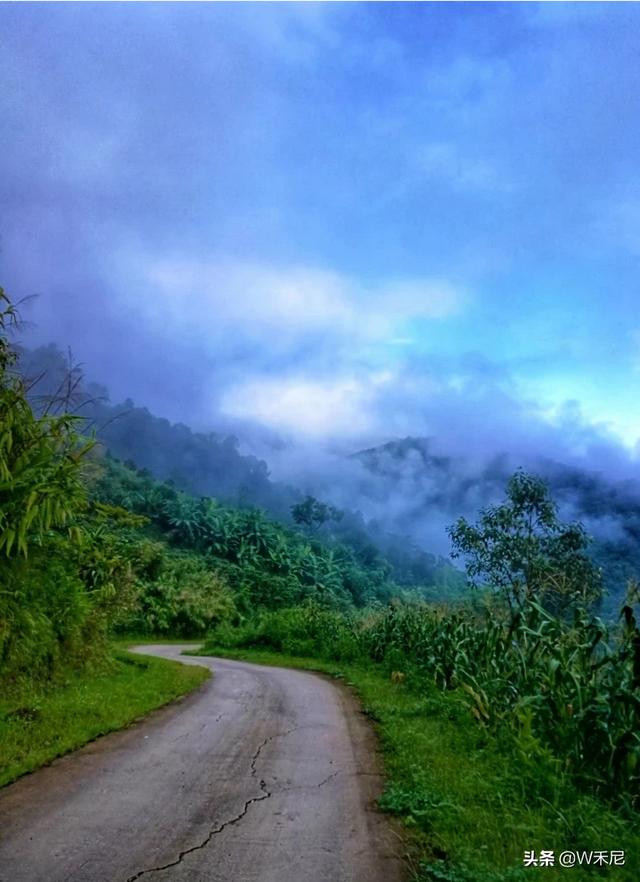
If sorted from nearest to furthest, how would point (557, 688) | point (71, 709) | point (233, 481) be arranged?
1. point (557, 688)
2. point (71, 709)
3. point (233, 481)

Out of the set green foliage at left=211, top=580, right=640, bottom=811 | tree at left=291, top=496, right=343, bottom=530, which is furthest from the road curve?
tree at left=291, top=496, right=343, bottom=530

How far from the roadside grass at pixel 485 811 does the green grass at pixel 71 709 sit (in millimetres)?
3688

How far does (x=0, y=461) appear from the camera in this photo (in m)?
5.23

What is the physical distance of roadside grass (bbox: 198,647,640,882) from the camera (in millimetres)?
4230

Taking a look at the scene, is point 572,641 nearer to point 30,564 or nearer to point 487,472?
point 30,564

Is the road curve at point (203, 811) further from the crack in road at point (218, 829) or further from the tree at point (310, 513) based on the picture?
the tree at point (310, 513)

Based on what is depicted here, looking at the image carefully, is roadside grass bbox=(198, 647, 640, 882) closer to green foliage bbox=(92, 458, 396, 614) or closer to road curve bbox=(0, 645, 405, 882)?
road curve bbox=(0, 645, 405, 882)

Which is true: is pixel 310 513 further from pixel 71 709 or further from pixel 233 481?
pixel 71 709

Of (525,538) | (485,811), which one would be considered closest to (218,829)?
(485,811)

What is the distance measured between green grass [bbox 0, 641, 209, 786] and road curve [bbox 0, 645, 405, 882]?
0.24m

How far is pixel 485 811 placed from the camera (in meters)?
5.28

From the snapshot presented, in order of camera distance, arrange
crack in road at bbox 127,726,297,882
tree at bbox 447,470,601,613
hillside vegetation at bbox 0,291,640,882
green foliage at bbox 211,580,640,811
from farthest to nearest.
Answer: tree at bbox 447,470,601,613, green foliage at bbox 211,580,640,811, hillside vegetation at bbox 0,291,640,882, crack in road at bbox 127,726,297,882

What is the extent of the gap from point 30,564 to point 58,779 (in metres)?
2.08

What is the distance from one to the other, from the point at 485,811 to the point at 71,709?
640 centimetres
